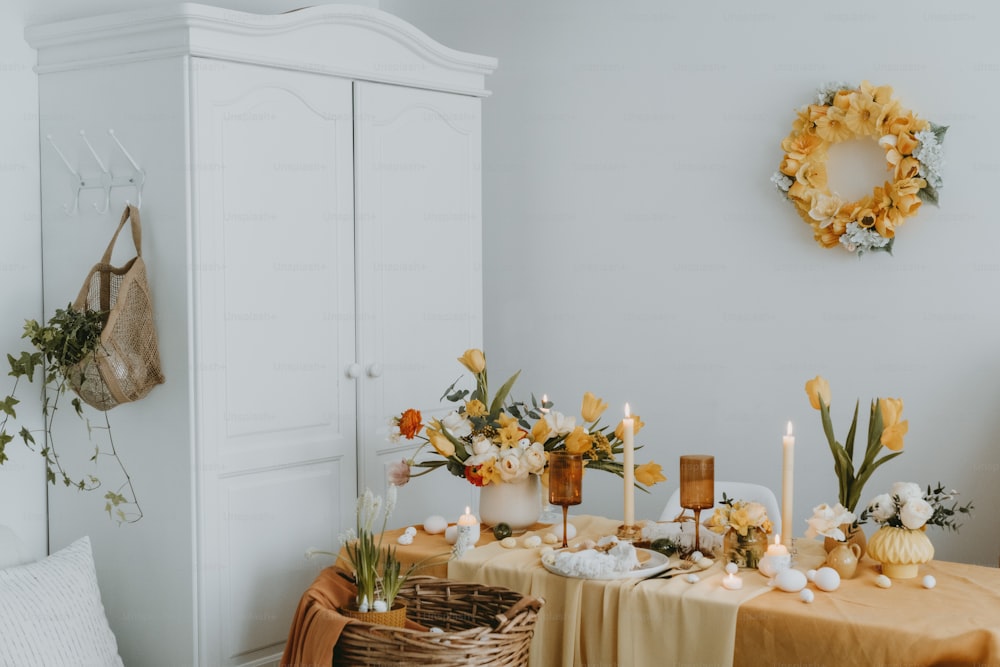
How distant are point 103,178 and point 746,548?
1.85 m

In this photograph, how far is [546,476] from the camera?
2557 mm

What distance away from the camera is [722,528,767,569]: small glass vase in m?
2.25

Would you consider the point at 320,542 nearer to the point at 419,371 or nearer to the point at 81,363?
the point at 419,371

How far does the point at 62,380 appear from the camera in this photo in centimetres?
284

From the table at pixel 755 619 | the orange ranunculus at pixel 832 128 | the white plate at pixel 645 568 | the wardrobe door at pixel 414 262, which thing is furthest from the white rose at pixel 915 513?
the wardrobe door at pixel 414 262

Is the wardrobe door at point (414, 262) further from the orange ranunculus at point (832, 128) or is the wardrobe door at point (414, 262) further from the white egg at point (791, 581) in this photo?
the white egg at point (791, 581)

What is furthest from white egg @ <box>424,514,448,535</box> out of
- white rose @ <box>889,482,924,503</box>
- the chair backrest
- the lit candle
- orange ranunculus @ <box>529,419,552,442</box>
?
white rose @ <box>889,482,924,503</box>

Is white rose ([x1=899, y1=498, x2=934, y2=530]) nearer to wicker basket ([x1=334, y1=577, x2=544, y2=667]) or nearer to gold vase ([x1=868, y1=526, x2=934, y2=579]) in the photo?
gold vase ([x1=868, y1=526, x2=934, y2=579])

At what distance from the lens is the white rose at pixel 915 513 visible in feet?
7.00

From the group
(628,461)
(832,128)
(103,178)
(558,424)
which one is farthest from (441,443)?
Result: (832,128)

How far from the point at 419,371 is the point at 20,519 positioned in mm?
1179

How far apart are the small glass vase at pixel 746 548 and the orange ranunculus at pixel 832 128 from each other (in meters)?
1.40

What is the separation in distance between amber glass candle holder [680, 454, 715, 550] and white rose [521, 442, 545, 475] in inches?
15.3

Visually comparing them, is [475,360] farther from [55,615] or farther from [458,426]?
[55,615]
